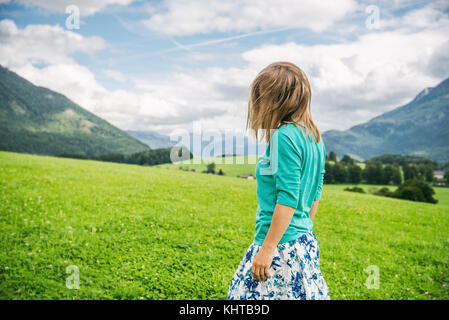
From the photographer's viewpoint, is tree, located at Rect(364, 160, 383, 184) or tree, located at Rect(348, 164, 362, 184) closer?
tree, located at Rect(348, 164, 362, 184)

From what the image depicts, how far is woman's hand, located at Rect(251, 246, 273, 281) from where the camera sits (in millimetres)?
2674

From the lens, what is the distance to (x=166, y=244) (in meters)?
A: 9.05

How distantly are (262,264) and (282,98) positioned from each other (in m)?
1.63

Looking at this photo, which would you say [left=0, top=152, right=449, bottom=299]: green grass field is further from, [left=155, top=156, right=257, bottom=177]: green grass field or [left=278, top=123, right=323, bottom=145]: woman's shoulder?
[left=155, top=156, right=257, bottom=177]: green grass field

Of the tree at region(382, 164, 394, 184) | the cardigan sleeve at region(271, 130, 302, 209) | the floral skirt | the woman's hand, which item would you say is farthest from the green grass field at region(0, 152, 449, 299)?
the tree at region(382, 164, 394, 184)

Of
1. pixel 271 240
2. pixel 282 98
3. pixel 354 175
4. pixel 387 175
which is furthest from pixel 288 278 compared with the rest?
pixel 387 175

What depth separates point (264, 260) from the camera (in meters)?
2.68

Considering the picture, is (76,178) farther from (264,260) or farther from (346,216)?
(264,260)

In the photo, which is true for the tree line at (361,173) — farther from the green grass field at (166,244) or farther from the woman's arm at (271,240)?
the woman's arm at (271,240)

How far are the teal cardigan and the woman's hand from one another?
0.19m

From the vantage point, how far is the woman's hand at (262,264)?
2.67 metres

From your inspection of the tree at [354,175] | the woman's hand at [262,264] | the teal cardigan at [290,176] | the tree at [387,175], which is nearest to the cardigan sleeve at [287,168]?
the teal cardigan at [290,176]

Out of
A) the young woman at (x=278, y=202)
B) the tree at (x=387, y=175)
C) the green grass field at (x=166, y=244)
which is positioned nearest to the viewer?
the young woman at (x=278, y=202)
